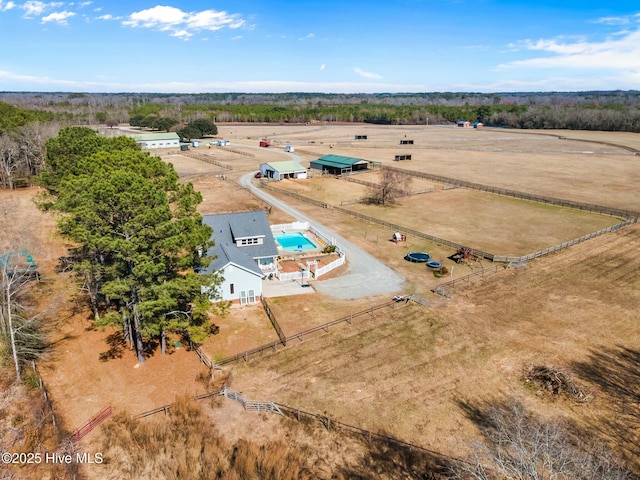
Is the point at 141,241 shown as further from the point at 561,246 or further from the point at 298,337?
the point at 561,246

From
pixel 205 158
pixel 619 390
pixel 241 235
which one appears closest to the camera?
pixel 619 390

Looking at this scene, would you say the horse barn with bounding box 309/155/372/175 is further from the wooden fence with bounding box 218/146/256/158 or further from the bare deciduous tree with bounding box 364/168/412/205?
the wooden fence with bounding box 218/146/256/158

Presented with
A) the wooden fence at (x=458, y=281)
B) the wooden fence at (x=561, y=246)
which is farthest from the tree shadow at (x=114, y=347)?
the wooden fence at (x=561, y=246)

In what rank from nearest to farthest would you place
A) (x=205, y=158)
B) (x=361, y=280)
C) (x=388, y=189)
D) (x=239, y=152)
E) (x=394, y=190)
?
1. (x=361, y=280)
2. (x=388, y=189)
3. (x=394, y=190)
4. (x=205, y=158)
5. (x=239, y=152)

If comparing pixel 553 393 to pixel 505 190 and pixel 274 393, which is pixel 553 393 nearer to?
pixel 274 393

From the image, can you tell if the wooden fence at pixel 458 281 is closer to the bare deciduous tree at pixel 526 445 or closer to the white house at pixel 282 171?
the bare deciduous tree at pixel 526 445

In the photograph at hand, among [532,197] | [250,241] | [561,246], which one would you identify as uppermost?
[532,197]

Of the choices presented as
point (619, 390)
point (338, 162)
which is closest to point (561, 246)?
point (619, 390)

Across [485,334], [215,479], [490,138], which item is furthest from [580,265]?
[490,138]
